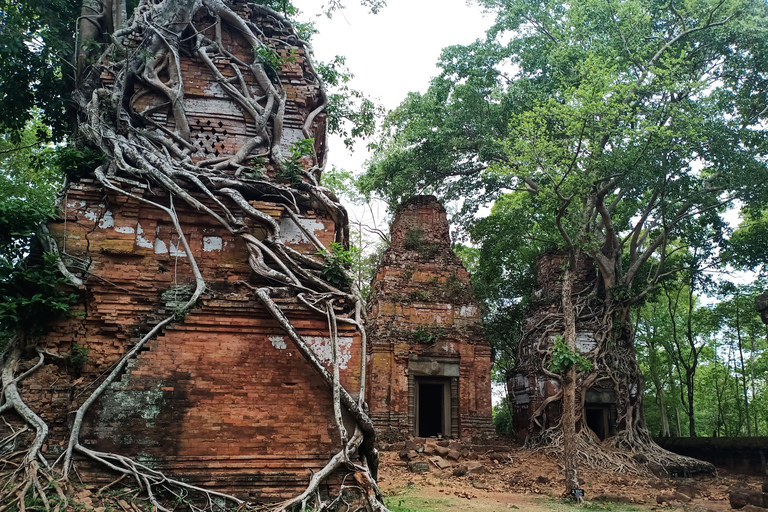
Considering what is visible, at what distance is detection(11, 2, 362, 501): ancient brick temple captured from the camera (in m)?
5.58

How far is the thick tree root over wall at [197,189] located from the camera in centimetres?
533

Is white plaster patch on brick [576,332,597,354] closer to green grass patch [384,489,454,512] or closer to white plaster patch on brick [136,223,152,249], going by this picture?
green grass patch [384,489,454,512]

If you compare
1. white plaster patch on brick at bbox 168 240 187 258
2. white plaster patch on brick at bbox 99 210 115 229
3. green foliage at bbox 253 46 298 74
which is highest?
green foliage at bbox 253 46 298 74

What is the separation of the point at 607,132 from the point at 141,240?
8841 mm

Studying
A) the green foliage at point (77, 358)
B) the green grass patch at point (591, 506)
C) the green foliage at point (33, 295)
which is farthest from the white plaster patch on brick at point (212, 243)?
the green grass patch at point (591, 506)

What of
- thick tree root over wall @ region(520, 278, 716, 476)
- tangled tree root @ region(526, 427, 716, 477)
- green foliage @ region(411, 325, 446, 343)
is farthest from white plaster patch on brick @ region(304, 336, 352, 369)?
green foliage @ region(411, 325, 446, 343)

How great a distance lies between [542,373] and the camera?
1614 centimetres

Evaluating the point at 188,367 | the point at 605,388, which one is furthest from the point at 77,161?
the point at 605,388

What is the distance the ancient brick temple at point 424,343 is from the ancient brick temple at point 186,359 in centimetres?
821

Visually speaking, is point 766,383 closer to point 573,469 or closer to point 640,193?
point 640,193

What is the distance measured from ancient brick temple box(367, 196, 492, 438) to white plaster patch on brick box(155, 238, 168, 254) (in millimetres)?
8665

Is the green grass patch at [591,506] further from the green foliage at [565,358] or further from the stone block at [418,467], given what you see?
the stone block at [418,467]

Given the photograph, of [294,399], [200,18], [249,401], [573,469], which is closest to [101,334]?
[249,401]

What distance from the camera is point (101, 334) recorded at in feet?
19.7
